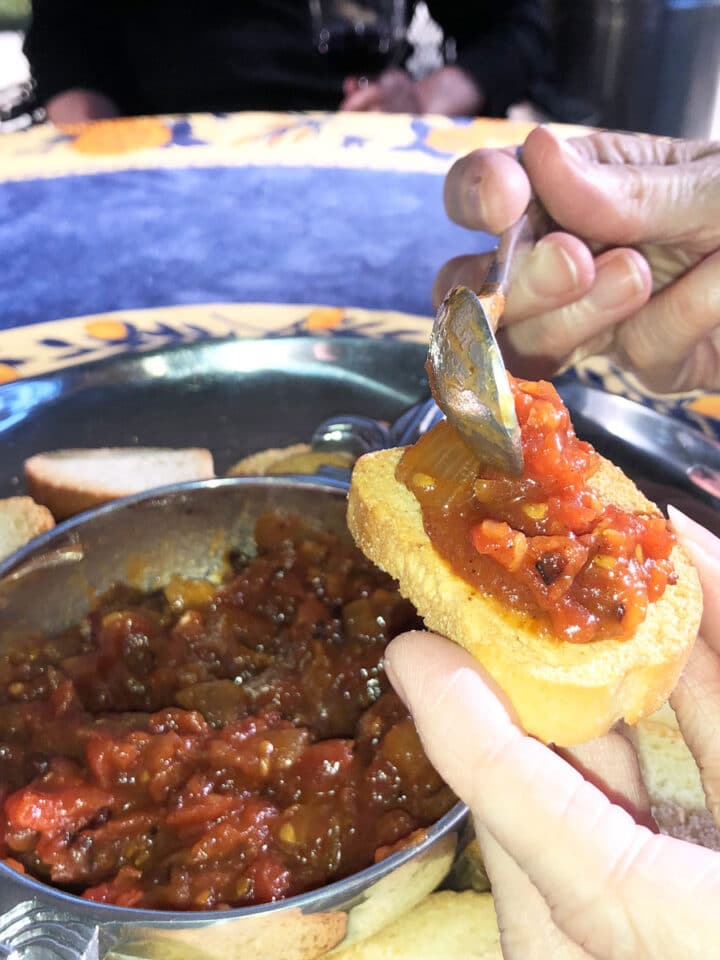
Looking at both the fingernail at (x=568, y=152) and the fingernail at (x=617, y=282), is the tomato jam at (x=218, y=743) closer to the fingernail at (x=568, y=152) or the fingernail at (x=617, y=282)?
the fingernail at (x=617, y=282)

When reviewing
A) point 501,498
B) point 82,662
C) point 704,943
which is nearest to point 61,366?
point 82,662

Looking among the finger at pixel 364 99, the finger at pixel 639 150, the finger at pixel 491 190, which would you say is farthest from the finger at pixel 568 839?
the finger at pixel 364 99

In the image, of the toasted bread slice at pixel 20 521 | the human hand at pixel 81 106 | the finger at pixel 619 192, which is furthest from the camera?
the human hand at pixel 81 106

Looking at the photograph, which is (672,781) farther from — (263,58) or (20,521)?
(263,58)

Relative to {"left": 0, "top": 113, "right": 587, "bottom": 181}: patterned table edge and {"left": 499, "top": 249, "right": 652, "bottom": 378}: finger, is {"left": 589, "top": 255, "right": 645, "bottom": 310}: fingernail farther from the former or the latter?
{"left": 0, "top": 113, "right": 587, "bottom": 181}: patterned table edge

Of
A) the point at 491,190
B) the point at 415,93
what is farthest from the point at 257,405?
the point at 415,93

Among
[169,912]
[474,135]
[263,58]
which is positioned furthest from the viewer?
[263,58]
